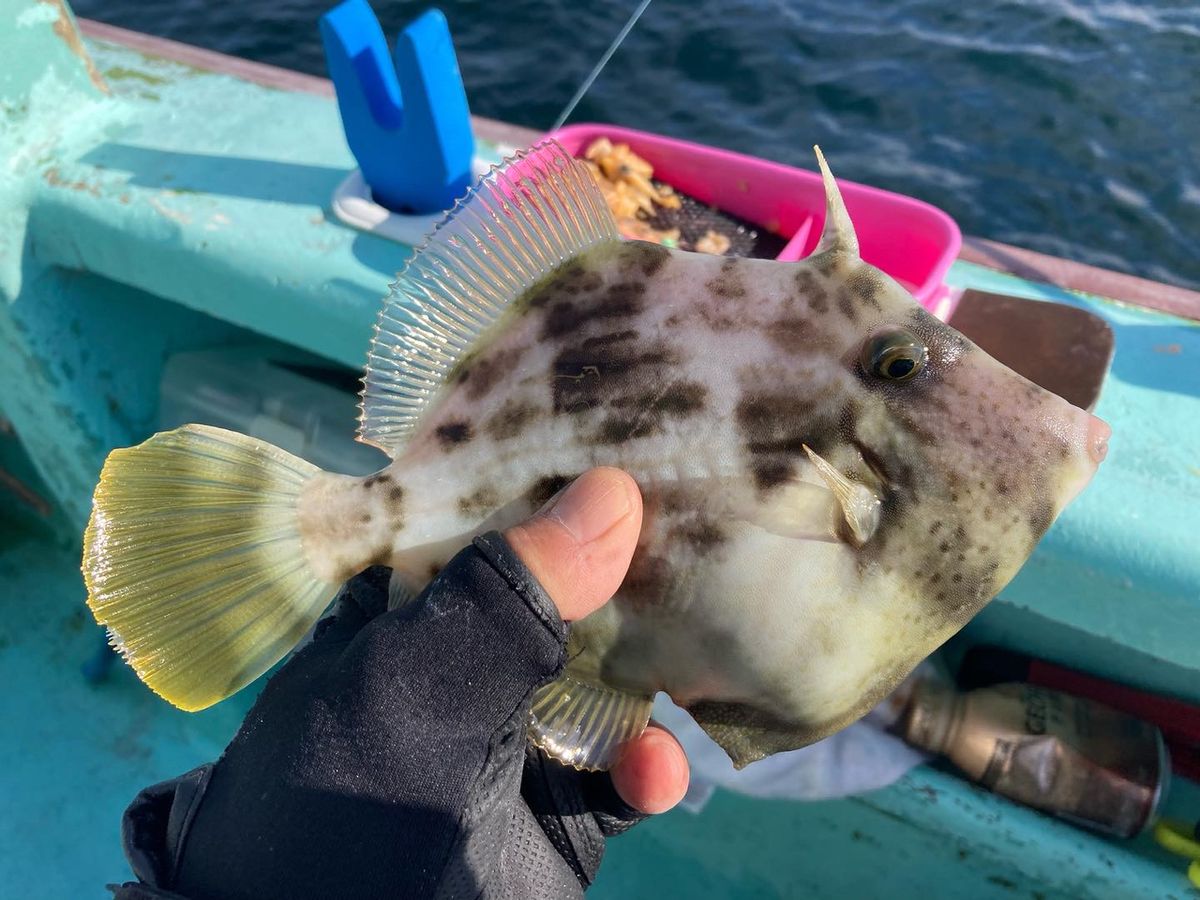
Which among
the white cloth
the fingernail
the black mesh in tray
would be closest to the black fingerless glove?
the fingernail

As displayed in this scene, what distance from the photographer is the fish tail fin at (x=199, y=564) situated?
1.51 meters

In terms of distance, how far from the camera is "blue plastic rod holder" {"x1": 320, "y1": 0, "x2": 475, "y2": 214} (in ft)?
8.58

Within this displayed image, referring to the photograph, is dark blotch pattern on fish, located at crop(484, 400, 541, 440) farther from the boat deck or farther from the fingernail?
the boat deck

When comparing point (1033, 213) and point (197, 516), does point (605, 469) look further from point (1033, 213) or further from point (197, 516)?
point (1033, 213)

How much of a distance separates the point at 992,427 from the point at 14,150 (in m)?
3.27

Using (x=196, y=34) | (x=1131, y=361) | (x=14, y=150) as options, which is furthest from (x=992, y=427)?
(x=196, y=34)

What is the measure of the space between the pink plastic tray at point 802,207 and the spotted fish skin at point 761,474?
1.21 m

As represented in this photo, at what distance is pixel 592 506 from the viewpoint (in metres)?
1.38

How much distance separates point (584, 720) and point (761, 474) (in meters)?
0.57

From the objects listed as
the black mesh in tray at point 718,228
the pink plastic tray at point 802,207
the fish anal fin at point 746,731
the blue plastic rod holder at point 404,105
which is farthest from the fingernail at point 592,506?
the black mesh in tray at point 718,228

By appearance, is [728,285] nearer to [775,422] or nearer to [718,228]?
[775,422]

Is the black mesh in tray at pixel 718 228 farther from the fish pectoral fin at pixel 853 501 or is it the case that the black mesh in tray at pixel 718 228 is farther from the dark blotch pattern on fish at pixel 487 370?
the fish pectoral fin at pixel 853 501

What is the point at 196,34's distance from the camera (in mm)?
9133

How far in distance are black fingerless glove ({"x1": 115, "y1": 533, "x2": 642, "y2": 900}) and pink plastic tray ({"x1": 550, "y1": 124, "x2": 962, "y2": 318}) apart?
5.62 ft
